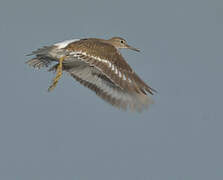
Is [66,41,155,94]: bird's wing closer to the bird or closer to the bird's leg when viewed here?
the bird

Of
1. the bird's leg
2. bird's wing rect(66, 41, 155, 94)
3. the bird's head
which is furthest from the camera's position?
the bird's head

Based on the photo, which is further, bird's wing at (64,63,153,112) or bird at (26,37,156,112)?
bird's wing at (64,63,153,112)

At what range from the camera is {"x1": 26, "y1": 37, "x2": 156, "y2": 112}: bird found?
14.1m

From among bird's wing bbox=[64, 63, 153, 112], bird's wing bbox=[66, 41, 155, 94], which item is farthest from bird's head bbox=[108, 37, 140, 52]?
bird's wing bbox=[66, 41, 155, 94]

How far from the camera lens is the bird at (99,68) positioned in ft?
46.4

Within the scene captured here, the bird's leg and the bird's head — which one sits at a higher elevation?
the bird's head

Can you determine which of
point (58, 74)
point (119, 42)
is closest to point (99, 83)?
point (58, 74)

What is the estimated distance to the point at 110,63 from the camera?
Answer: 47.3ft

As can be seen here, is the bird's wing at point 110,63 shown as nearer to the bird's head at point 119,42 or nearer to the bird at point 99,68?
the bird at point 99,68

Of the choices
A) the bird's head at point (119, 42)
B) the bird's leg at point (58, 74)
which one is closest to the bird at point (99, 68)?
the bird's leg at point (58, 74)

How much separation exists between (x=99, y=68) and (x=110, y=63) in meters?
0.34

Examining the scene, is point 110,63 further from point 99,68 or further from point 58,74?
point 58,74

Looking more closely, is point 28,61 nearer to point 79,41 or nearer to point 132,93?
point 79,41

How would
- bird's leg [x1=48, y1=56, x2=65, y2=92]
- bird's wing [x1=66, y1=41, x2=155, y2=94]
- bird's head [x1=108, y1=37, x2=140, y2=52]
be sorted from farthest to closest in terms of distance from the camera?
bird's head [x1=108, y1=37, x2=140, y2=52]
bird's leg [x1=48, y1=56, x2=65, y2=92]
bird's wing [x1=66, y1=41, x2=155, y2=94]
